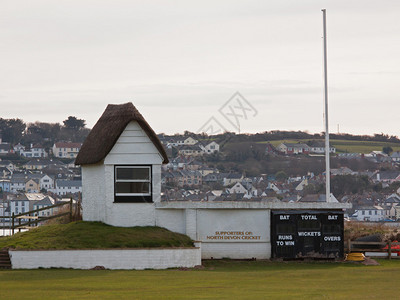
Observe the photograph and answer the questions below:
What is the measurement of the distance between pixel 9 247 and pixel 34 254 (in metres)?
1.54

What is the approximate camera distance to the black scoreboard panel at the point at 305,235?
158 feet

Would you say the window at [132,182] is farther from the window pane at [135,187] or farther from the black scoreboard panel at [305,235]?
the black scoreboard panel at [305,235]

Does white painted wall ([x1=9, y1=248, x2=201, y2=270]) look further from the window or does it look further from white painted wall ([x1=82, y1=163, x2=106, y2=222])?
white painted wall ([x1=82, y1=163, x2=106, y2=222])

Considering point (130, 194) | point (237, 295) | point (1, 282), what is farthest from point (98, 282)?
point (130, 194)

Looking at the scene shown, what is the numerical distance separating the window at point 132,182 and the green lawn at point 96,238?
162cm

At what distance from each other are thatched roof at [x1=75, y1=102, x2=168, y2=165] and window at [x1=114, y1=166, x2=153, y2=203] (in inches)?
47.6

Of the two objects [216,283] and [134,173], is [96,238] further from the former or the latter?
[216,283]

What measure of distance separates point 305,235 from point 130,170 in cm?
922

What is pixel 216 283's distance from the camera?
120 feet

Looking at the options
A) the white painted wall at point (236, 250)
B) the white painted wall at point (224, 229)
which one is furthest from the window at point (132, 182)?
the white painted wall at point (236, 250)

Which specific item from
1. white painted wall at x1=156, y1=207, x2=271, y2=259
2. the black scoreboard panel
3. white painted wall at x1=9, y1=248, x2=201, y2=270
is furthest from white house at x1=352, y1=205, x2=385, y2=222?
white painted wall at x1=9, y1=248, x2=201, y2=270

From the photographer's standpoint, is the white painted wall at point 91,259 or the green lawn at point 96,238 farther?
the green lawn at point 96,238

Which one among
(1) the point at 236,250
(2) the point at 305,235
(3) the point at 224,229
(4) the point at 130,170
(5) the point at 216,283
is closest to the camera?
(5) the point at 216,283

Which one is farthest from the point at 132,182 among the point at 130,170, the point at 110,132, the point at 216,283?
the point at 216,283
